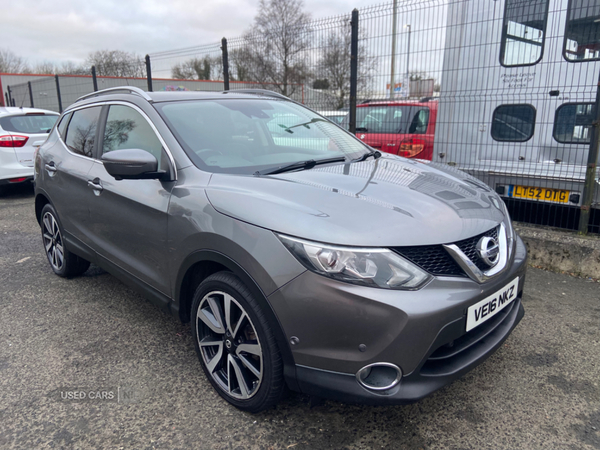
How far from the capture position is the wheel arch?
195 centimetres

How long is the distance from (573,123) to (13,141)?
835 cm

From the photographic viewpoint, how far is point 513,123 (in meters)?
5.11

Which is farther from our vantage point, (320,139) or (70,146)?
(70,146)

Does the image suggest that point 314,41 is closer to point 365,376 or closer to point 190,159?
point 190,159

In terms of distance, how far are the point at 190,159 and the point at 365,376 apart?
1.48m

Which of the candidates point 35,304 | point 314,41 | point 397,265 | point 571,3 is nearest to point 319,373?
point 397,265

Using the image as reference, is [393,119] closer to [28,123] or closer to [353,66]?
[353,66]

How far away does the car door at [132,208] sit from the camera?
101 inches

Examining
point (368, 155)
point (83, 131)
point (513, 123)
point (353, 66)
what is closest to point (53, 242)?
point (83, 131)

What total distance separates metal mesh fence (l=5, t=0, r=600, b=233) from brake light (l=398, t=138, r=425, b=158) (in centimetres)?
1

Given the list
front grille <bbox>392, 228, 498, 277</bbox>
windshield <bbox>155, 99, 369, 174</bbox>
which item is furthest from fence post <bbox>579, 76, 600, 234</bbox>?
front grille <bbox>392, 228, 498, 277</bbox>

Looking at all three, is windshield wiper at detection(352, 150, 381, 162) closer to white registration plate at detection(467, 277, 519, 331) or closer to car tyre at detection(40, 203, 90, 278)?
white registration plate at detection(467, 277, 519, 331)

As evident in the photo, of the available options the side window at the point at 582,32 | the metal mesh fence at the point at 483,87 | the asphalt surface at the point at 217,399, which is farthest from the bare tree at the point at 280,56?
the asphalt surface at the point at 217,399

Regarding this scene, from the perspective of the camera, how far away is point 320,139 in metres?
3.17
